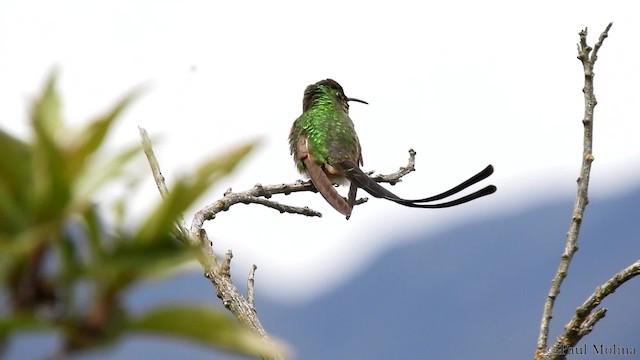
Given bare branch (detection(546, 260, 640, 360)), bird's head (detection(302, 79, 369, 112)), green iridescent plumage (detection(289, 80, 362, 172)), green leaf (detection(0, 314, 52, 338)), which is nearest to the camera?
green leaf (detection(0, 314, 52, 338))

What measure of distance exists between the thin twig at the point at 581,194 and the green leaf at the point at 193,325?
267 cm

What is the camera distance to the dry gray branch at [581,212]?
145 inches

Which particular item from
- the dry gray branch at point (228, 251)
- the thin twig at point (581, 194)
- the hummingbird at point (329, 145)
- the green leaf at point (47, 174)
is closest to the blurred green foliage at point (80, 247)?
the green leaf at point (47, 174)

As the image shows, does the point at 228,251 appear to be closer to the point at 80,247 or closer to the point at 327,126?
the point at 80,247

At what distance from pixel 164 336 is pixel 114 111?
218 millimetres

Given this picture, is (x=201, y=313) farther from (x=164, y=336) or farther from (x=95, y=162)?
(x=95, y=162)

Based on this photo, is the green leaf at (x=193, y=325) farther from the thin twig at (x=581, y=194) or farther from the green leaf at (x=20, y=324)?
the thin twig at (x=581, y=194)

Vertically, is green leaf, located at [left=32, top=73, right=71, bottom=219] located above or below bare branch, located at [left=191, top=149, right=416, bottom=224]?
below

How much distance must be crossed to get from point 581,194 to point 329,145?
673 centimetres

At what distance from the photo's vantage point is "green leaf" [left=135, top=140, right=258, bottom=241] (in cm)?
107

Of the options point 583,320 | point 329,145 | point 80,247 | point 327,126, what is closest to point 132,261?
point 80,247

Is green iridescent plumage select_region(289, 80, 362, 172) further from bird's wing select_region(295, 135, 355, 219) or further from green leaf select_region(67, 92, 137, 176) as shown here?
green leaf select_region(67, 92, 137, 176)

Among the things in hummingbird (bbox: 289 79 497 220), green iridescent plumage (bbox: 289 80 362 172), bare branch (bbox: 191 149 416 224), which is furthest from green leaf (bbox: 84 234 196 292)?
green iridescent plumage (bbox: 289 80 362 172)

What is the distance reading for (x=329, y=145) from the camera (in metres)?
10.5
